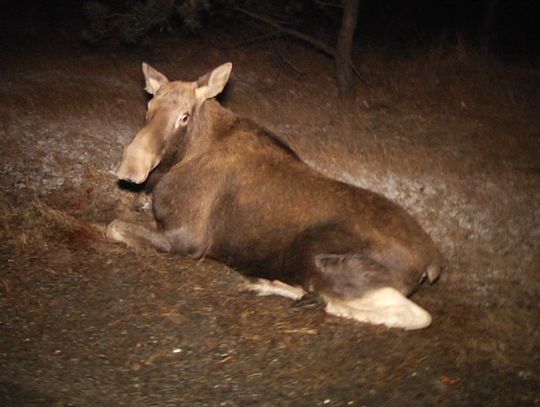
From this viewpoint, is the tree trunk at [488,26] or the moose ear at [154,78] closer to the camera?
the moose ear at [154,78]

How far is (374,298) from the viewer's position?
4.91 m

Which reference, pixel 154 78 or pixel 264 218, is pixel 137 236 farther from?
pixel 154 78

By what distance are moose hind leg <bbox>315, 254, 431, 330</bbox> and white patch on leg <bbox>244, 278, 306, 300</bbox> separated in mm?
361

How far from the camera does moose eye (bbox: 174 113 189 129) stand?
567cm

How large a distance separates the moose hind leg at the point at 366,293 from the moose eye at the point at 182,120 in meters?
1.82

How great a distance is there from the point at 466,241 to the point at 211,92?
3190 mm

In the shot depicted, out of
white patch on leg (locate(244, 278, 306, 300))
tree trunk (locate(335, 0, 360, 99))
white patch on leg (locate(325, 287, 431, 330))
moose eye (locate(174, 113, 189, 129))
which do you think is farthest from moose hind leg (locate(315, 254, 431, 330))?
tree trunk (locate(335, 0, 360, 99))

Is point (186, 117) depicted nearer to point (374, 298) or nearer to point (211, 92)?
point (211, 92)

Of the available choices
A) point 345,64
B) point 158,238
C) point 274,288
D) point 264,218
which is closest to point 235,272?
point 274,288

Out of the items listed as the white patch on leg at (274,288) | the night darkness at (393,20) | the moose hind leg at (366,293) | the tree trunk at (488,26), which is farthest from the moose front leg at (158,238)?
the tree trunk at (488,26)

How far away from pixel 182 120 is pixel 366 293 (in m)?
2.31

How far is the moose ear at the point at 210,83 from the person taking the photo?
584 cm

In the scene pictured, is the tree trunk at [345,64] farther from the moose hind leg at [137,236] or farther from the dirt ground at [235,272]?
the moose hind leg at [137,236]

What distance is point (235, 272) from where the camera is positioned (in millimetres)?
5711
